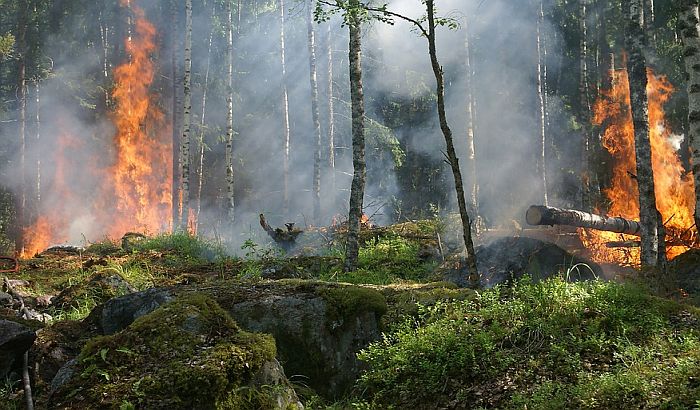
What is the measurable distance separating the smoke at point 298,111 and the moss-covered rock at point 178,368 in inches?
758

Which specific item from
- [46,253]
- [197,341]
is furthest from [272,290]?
[46,253]

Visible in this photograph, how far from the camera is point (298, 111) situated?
114 feet

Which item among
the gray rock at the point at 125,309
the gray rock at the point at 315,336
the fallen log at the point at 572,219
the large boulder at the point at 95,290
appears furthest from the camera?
the fallen log at the point at 572,219

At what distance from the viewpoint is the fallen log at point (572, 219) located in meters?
13.1

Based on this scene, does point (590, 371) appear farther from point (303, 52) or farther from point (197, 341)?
point (303, 52)

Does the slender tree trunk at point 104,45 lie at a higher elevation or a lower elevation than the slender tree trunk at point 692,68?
higher

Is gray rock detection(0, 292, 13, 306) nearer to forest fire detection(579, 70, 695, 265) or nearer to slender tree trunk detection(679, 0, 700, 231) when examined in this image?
slender tree trunk detection(679, 0, 700, 231)

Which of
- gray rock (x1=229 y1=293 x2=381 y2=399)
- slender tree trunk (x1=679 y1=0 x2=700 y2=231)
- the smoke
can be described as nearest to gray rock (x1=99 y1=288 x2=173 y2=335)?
gray rock (x1=229 y1=293 x2=381 y2=399)

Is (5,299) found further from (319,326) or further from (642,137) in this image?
(642,137)

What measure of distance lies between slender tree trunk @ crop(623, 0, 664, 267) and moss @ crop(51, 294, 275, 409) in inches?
331

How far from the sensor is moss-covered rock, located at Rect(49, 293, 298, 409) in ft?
12.7

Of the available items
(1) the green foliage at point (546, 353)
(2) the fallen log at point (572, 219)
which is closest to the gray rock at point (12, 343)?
(1) the green foliage at point (546, 353)

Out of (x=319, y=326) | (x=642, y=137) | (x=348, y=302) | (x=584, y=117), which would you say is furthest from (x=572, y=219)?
(x=319, y=326)

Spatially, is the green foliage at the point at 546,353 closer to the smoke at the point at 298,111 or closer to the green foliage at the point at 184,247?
the green foliage at the point at 184,247
